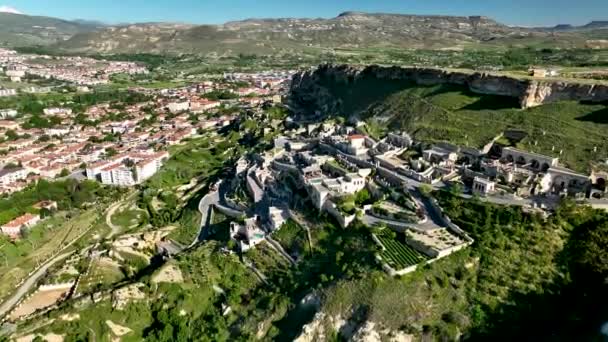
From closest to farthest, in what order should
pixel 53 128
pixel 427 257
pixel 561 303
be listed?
pixel 561 303 → pixel 427 257 → pixel 53 128

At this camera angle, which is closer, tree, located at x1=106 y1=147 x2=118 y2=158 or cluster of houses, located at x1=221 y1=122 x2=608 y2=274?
cluster of houses, located at x1=221 y1=122 x2=608 y2=274

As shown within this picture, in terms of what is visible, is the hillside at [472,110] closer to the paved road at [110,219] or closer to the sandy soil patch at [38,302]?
the paved road at [110,219]

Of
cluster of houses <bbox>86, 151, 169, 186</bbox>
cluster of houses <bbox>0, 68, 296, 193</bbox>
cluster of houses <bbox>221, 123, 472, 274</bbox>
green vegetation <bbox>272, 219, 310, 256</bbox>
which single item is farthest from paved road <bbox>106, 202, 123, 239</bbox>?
green vegetation <bbox>272, 219, 310, 256</bbox>

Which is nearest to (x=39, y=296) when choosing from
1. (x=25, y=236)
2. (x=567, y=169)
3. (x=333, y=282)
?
(x=25, y=236)

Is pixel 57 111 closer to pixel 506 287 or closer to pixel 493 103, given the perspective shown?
pixel 493 103

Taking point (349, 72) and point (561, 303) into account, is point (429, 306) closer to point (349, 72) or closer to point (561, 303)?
point (561, 303)

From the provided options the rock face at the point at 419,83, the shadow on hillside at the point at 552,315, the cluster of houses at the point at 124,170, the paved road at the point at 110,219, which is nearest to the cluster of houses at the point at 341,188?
the shadow on hillside at the point at 552,315

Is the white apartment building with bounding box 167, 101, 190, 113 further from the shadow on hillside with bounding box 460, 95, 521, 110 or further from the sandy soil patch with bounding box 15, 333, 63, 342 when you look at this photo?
the sandy soil patch with bounding box 15, 333, 63, 342
